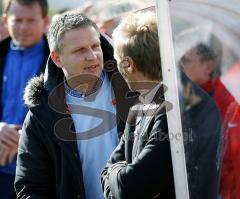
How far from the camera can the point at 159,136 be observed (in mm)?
2529

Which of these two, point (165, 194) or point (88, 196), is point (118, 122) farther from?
point (165, 194)

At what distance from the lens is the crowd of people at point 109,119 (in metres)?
2.46

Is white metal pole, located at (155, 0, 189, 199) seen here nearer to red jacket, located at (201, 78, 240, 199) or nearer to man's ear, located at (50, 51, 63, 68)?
red jacket, located at (201, 78, 240, 199)

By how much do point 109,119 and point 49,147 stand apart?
0.34 meters

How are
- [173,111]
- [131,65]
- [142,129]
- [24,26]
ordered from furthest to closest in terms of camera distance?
[24,26] < [131,65] < [142,129] < [173,111]

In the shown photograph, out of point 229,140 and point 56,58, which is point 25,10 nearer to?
point 56,58

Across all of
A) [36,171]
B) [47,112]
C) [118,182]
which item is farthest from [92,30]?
[118,182]

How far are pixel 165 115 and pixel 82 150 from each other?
750 mm

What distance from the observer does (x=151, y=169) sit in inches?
99.0

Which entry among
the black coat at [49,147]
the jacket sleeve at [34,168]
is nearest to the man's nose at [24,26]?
the black coat at [49,147]

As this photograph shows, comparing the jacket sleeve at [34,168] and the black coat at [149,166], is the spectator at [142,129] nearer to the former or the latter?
the black coat at [149,166]

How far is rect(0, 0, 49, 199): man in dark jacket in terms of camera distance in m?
4.06

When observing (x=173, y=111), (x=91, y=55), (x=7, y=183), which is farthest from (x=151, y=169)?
(x=7, y=183)

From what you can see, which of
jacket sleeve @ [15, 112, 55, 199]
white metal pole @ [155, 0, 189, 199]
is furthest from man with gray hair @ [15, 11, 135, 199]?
white metal pole @ [155, 0, 189, 199]
